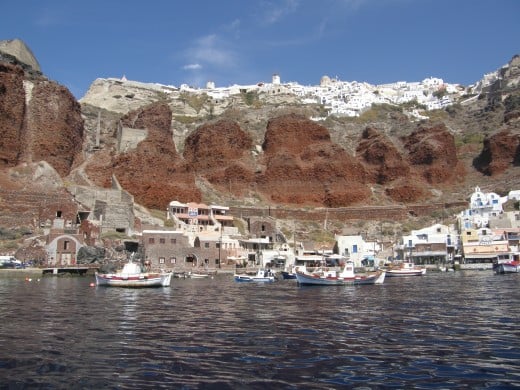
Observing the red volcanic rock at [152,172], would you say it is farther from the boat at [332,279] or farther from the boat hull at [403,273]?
the boat at [332,279]

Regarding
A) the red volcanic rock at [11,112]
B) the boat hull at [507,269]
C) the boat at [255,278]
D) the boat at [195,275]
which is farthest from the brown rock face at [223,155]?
the boat hull at [507,269]

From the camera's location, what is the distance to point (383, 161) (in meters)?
106

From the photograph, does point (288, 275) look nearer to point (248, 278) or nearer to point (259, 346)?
point (248, 278)

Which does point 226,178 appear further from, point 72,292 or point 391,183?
point 72,292

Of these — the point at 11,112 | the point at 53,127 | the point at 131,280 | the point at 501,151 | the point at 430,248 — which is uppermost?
the point at 11,112

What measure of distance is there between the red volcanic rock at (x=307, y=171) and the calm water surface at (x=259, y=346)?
72127mm

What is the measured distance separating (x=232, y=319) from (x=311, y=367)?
9739mm

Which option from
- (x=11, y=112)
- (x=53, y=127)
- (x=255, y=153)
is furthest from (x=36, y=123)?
(x=255, y=153)

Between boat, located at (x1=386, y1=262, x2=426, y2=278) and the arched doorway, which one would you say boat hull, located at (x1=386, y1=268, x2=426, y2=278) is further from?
the arched doorway

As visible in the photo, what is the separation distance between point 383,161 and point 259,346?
94.8 meters

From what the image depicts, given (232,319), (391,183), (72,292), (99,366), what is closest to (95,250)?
(72,292)

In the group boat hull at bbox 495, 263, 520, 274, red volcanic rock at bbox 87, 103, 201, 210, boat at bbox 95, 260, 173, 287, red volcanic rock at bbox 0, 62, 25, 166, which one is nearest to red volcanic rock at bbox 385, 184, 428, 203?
boat hull at bbox 495, 263, 520, 274

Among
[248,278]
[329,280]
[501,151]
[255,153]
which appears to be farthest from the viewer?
[255,153]

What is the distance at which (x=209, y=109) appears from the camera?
163250 millimetres
